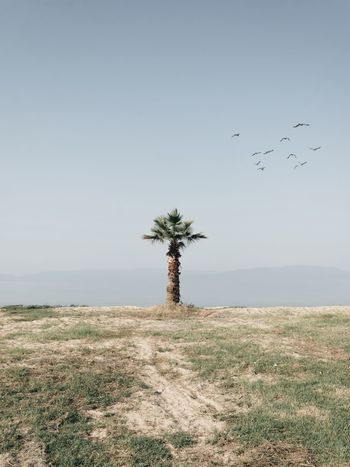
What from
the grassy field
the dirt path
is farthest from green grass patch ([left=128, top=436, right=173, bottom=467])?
the dirt path

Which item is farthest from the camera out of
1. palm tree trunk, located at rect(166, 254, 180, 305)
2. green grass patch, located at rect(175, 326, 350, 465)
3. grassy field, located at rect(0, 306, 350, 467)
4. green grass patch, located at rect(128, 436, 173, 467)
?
palm tree trunk, located at rect(166, 254, 180, 305)

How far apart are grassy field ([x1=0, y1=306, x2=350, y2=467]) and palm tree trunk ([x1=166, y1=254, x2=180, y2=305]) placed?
37.9 feet

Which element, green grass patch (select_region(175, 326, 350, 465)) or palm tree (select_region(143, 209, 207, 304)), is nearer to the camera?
green grass patch (select_region(175, 326, 350, 465))

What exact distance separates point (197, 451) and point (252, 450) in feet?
3.63

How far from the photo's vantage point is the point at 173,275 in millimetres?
33188

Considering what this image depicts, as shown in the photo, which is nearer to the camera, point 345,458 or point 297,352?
point 345,458

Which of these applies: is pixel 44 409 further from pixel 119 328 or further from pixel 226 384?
pixel 119 328

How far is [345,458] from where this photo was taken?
27.8 ft

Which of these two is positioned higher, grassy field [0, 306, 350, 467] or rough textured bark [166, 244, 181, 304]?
rough textured bark [166, 244, 181, 304]

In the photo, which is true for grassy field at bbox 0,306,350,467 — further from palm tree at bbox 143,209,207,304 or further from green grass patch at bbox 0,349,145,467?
palm tree at bbox 143,209,207,304

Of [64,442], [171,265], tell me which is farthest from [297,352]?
[171,265]

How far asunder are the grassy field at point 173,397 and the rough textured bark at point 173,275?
37.9 feet

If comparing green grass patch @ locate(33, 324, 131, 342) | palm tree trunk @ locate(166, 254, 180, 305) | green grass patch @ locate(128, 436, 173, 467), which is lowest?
green grass patch @ locate(128, 436, 173, 467)

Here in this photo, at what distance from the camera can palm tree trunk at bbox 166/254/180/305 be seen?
32.9 m
